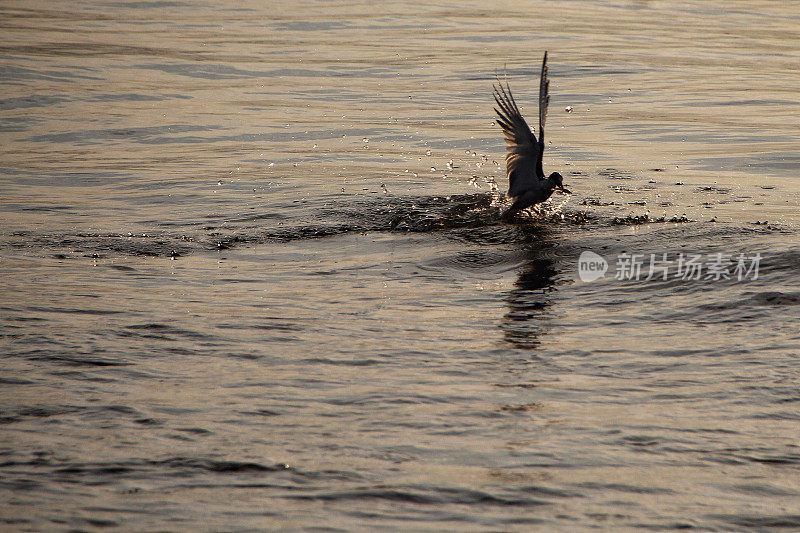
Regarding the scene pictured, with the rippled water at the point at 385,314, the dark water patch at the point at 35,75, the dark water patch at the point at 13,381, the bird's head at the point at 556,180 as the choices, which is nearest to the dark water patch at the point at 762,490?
the rippled water at the point at 385,314

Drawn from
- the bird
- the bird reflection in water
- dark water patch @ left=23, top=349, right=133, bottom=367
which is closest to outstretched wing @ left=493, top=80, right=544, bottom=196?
the bird

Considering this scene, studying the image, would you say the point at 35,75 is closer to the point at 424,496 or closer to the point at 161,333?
the point at 161,333

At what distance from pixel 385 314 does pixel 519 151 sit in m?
3.07

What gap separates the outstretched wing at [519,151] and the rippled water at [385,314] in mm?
438

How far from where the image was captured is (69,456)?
4.89 meters

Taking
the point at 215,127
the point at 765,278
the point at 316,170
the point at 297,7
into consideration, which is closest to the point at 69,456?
the point at 765,278

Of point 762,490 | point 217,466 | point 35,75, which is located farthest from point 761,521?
point 35,75

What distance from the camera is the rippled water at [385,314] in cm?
466

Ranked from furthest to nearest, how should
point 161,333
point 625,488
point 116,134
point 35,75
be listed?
1. point 35,75
2. point 116,134
3. point 161,333
4. point 625,488

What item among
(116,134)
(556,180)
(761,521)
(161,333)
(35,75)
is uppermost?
(35,75)

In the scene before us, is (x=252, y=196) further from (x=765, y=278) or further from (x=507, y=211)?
(x=765, y=278)

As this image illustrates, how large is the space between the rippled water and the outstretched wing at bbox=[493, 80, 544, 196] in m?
0.44

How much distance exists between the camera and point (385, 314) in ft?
23.1

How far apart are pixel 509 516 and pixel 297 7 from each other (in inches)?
977
